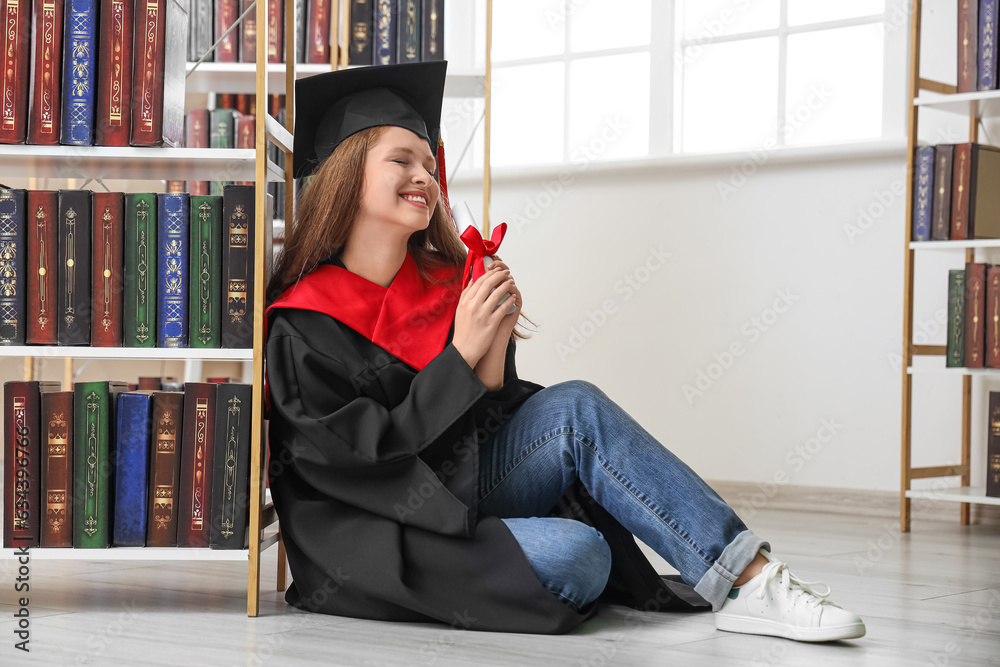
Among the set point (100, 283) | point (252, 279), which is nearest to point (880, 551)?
point (252, 279)

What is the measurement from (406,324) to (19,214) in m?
0.62

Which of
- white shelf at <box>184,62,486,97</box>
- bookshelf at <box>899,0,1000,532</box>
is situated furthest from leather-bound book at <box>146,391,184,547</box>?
bookshelf at <box>899,0,1000,532</box>

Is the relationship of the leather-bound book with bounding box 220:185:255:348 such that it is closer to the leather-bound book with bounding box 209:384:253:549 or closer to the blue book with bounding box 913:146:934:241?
the leather-bound book with bounding box 209:384:253:549

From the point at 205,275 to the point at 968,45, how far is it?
2.09 meters

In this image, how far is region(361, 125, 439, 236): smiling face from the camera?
1.68 m

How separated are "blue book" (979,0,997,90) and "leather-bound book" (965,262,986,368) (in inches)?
18.6

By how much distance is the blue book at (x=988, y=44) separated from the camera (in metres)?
2.65

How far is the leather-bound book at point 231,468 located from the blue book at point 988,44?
2087 mm

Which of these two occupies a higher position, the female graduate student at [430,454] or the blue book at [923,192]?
the blue book at [923,192]

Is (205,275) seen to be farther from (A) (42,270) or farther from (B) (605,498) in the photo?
(B) (605,498)

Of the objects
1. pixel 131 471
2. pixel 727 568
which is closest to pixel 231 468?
pixel 131 471

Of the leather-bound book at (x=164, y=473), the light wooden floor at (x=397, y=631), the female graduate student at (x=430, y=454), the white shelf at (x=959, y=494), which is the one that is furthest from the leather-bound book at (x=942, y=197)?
the leather-bound book at (x=164, y=473)

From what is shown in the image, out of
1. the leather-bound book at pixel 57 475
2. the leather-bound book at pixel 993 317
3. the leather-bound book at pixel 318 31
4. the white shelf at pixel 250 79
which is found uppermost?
the leather-bound book at pixel 318 31

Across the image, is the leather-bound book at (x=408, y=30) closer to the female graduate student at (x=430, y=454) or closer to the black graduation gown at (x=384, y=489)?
the female graduate student at (x=430, y=454)
